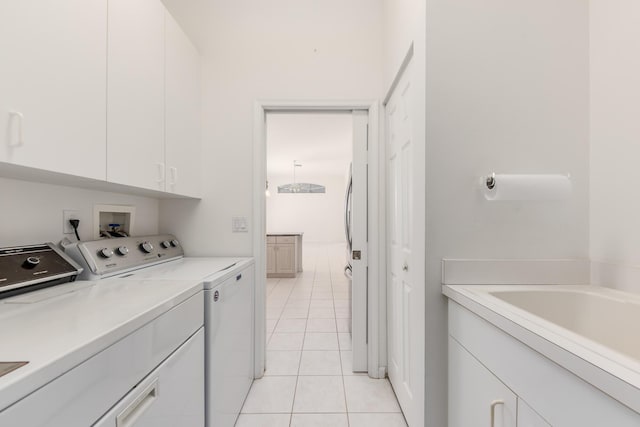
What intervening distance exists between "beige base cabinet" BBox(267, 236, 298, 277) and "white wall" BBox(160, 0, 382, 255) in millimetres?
3060

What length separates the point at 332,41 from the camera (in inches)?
80.4

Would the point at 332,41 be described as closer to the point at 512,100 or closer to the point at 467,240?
the point at 512,100

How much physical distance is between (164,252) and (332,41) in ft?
6.53

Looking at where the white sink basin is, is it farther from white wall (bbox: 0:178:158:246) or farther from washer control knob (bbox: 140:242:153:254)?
white wall (bbox: 0:178:158:246)

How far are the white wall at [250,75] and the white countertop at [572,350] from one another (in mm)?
1626

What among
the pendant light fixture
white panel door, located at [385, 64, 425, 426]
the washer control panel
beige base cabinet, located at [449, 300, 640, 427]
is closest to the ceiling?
the pendant light fixture

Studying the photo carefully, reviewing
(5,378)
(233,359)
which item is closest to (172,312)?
(5,378)

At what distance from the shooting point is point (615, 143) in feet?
3.60

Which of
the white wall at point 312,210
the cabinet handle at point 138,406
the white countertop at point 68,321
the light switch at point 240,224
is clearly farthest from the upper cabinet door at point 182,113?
the white wall at point 312,210

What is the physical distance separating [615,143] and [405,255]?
102 cm

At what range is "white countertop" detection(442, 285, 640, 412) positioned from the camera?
1.63 feet

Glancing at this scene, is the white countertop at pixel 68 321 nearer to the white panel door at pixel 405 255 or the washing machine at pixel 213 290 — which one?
the washing machine at pixel 213 290

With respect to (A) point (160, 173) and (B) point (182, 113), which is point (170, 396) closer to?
(A) point (160, 173)

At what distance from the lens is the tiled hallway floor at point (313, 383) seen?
159 cm
